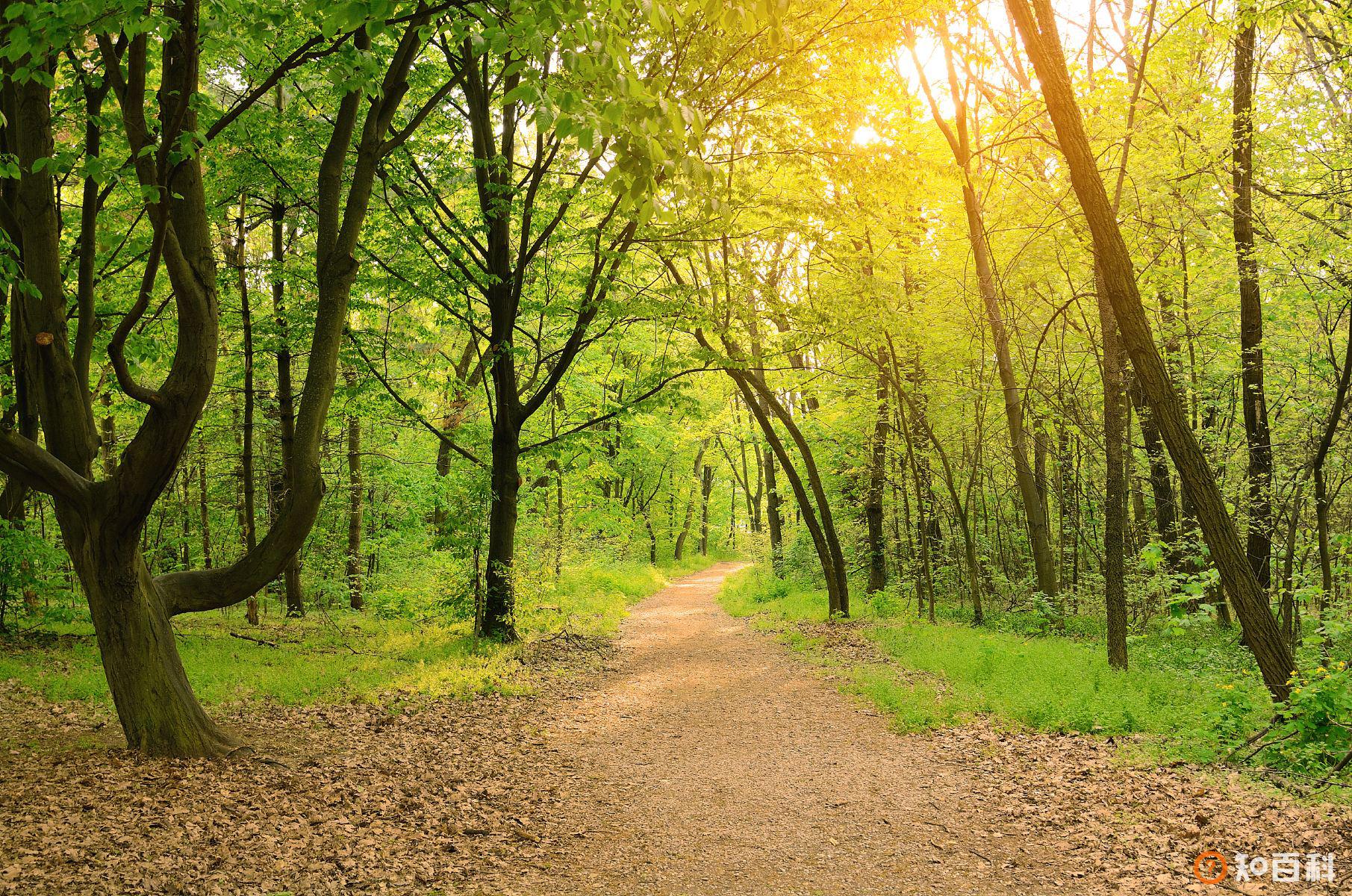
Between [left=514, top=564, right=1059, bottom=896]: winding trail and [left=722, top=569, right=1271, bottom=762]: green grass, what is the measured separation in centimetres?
87

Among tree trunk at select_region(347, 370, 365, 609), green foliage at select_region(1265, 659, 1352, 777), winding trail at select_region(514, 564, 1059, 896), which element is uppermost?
tree trunk at select_region(347, 370, 365, 609)

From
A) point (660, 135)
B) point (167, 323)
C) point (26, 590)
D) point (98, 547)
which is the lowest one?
point (26, 590)

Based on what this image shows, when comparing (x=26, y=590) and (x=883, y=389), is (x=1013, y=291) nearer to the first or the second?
(x=883, y=389)

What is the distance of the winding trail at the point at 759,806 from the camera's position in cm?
466

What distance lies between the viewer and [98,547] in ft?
18.3

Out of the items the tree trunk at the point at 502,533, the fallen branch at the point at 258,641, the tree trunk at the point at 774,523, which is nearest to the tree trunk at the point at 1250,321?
the tree trunk at the point at 502,533

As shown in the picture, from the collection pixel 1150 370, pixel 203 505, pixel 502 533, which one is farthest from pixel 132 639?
pixel 203 505

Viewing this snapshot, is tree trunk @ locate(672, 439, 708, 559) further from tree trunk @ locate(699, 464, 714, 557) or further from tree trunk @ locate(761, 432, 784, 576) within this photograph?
tree trunk @ locate(761, 432, 784, 576)

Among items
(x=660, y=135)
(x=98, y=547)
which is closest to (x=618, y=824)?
(x=98, y=547)

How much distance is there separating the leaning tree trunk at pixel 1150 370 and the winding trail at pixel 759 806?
2.57 m

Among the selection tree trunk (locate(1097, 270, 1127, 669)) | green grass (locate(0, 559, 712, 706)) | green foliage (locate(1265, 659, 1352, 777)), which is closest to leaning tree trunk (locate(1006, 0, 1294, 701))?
green foliage (locate(1265, 659, 1352, 777))

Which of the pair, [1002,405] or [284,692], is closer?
[284,692]

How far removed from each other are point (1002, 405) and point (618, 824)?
12.5m

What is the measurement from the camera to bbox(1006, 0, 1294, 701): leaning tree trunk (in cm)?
583
